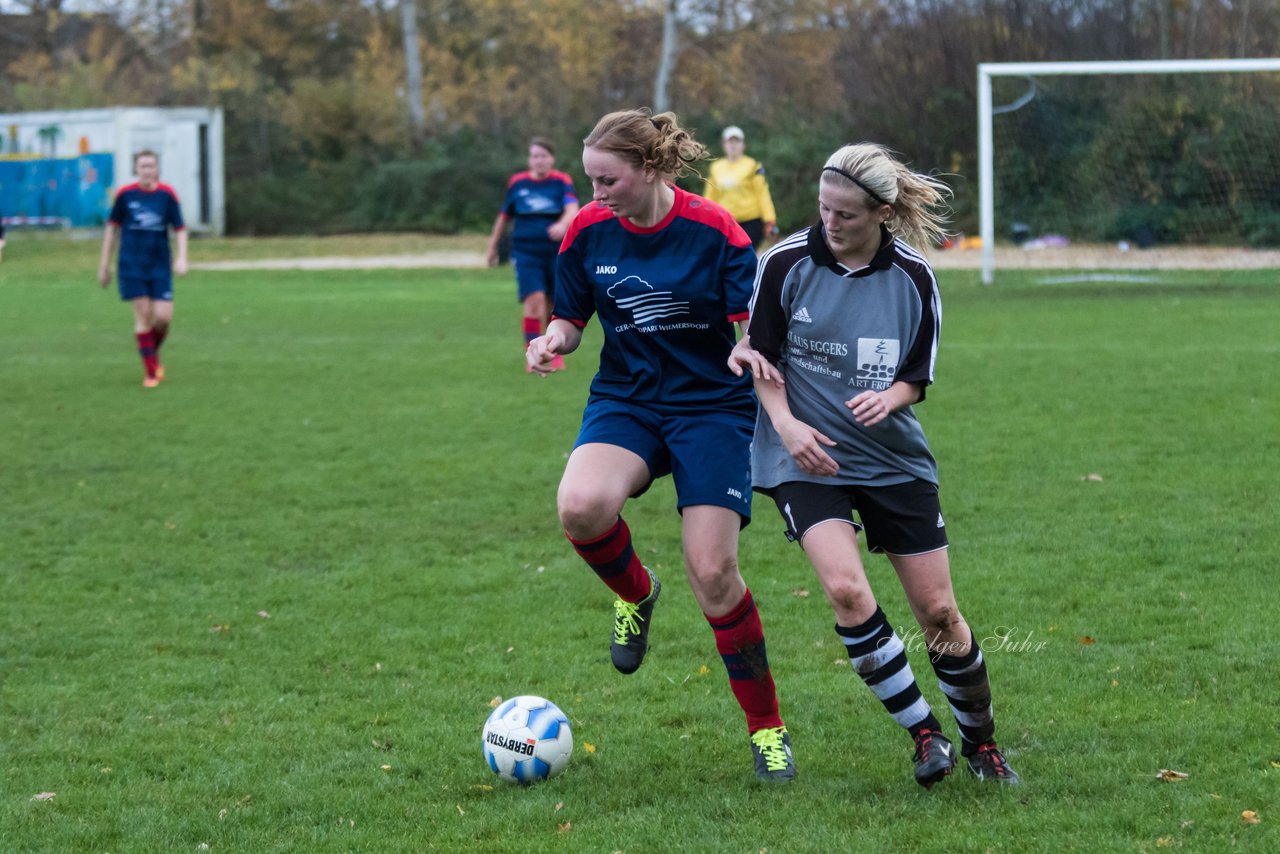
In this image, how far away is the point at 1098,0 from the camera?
30234 millimetres

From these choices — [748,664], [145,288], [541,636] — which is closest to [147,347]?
[145,288]

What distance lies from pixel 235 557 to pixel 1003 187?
1902cm

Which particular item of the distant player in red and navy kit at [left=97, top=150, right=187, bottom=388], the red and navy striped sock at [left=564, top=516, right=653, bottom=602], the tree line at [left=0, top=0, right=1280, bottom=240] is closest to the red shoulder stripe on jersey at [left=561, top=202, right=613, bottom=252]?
the red and navy striped sock at [left=564, top=516, right=653, bottom=602]

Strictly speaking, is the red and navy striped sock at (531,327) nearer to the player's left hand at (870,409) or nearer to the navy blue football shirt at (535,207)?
the navy blue football shirt at (535,207)

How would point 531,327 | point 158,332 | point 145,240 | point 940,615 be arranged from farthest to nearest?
point 531,327, point 158,332, point 145,240, point 940,615

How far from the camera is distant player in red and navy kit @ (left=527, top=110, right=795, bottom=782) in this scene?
4414mm

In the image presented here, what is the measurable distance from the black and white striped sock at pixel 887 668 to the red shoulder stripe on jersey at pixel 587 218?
1.49 metres

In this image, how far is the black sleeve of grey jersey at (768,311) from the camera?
4.10m

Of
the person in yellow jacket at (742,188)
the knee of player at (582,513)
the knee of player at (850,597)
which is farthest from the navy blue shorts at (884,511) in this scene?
the person in yellow jacket at (742,188)

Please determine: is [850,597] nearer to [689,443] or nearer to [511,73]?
[689,443]

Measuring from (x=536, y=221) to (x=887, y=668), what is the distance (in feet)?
37.0

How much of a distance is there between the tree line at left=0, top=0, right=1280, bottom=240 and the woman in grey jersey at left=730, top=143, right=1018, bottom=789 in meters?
26.2

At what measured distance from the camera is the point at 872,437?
4043 mm

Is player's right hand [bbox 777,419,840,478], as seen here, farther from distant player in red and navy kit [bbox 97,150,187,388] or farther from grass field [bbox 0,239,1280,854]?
distant player in red and navy kit [bbox 97,150,187,388]
